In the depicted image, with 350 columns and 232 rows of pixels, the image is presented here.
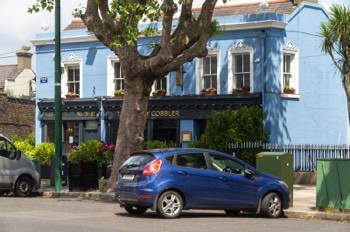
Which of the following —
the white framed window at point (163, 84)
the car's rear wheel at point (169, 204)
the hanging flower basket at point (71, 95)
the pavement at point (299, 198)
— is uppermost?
the white framed window at point (163, 84)

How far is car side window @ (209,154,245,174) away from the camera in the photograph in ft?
55.9

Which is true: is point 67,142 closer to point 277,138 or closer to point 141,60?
point 277,138

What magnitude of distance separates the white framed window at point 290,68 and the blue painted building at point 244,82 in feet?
0.13

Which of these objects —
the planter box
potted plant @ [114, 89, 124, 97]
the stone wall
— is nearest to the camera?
the planter box

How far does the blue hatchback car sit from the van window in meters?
7.27

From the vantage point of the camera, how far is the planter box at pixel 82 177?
24.2 meters

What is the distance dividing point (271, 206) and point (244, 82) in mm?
14404

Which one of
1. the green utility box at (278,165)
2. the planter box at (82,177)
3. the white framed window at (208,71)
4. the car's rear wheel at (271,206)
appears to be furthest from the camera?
the white framed window at (208,71)

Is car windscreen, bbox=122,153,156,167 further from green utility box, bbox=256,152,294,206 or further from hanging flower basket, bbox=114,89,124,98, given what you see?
hanging flower basket, bbox=114,89,124,98

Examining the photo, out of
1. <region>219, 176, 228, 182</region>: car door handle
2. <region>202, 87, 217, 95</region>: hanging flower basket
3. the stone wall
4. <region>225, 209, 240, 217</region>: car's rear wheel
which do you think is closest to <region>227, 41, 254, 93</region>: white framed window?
<region>202, 87, 217, 95</region>: hanging flower basket

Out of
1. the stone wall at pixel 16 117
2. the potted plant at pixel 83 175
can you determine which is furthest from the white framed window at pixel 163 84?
the stone wall at pixel 16 117

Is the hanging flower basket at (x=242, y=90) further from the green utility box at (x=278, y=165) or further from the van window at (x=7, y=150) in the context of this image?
the green utility box at (x=278, y=165)

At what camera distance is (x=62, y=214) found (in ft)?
55.9

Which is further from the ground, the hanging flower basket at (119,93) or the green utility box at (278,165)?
the hanging flower basket at (119,93)
